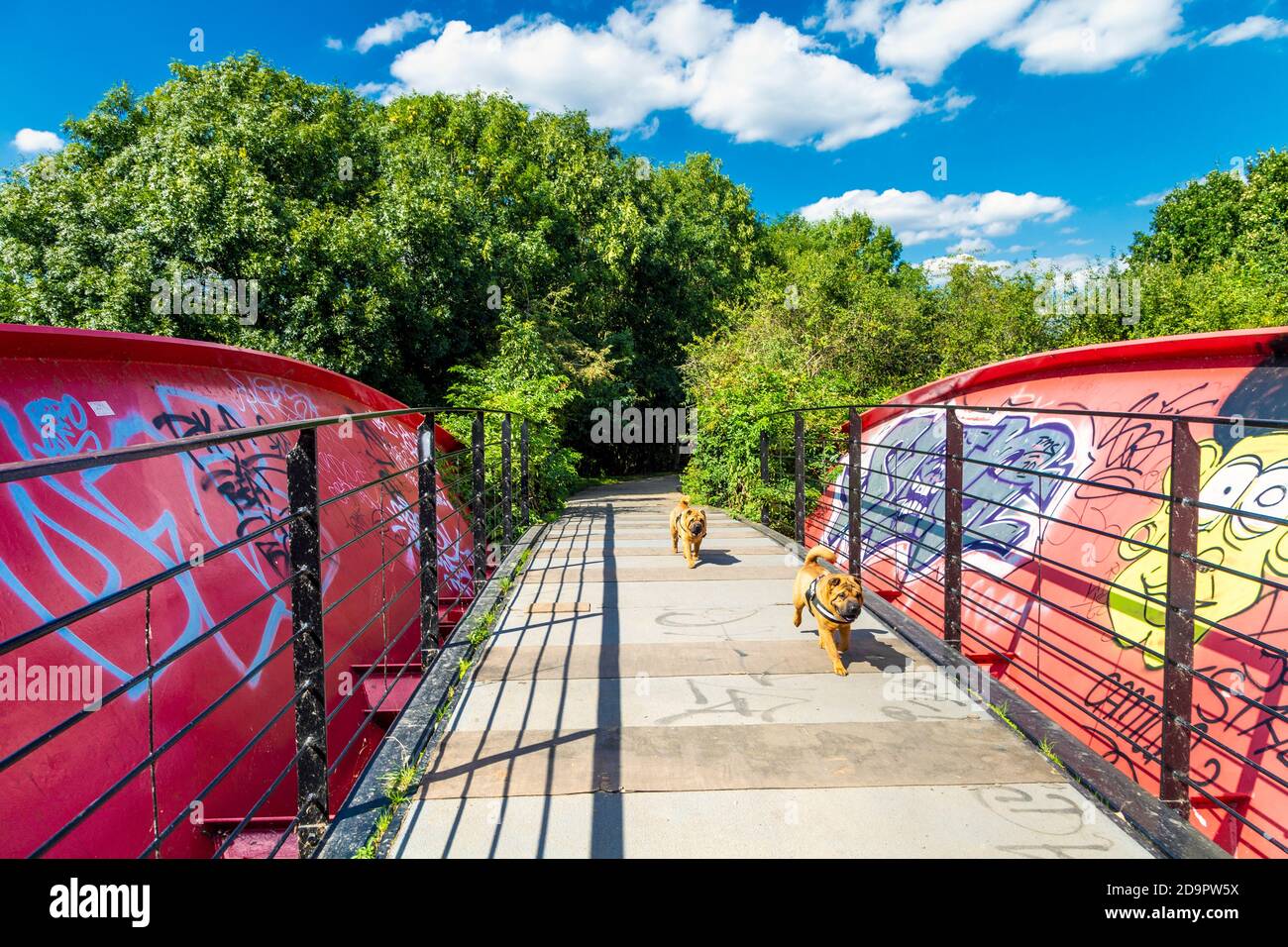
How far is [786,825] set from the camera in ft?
7.07

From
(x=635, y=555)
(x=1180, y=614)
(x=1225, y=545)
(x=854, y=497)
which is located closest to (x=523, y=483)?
(x=635, y=555)

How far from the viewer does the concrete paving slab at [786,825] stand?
204 cm

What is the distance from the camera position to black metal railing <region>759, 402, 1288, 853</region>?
2.17 meters

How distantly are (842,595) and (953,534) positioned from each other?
0.85 m

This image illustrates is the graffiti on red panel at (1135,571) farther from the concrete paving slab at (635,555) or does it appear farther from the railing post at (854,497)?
the concrete paving slab at (635,555)

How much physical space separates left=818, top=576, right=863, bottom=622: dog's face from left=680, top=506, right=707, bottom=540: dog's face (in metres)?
1.96

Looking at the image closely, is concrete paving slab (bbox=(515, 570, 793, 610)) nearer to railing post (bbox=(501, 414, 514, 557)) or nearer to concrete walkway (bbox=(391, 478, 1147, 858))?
concrete walkway (bbox=(391, 478, 1147, 858))

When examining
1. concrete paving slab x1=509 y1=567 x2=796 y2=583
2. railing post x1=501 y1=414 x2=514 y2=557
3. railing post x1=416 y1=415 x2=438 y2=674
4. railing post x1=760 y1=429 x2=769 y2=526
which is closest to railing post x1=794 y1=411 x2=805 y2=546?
concrete paving slab x1=509 y1=567 x2=796 y2=583

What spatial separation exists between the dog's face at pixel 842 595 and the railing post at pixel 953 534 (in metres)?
0.66

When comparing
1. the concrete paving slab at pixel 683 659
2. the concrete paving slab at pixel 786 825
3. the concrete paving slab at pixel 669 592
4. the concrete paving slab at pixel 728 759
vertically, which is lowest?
the concrete paving slab at pixel 786 825

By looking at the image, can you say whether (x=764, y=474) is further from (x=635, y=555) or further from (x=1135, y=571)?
(x=1135, y=571)

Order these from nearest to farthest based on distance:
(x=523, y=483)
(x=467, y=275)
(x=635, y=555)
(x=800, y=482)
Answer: (x=635, y=555) < (x=800, y=482) < (x=523, y=483) < (x=467, y=275)

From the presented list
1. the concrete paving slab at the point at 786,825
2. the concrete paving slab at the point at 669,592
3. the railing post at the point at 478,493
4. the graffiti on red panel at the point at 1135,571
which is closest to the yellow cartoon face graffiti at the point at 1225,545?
the graffiti on red panel at the point at 1135,571
